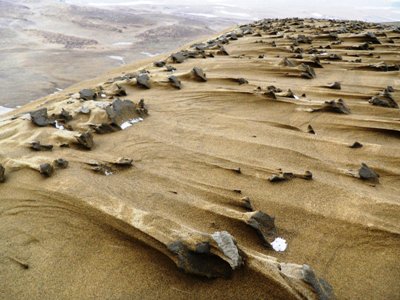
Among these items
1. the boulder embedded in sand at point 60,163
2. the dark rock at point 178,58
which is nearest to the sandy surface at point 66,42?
the dark rock at point 178,58

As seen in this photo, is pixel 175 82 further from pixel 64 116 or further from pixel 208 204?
pixel 208 204

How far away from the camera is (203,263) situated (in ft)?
5.98

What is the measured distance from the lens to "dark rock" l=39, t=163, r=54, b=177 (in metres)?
2.61

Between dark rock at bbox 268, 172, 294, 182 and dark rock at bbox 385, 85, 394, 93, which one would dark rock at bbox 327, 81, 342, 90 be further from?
dark rock at bbox 268, 172, 294, 182

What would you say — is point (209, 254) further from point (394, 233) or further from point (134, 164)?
point (134, 164)

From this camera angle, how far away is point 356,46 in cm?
654

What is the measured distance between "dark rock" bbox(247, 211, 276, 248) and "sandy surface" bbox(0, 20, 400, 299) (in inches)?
0.6

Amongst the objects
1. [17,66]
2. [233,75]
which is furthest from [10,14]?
[233,75]

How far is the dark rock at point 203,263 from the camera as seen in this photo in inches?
70.7

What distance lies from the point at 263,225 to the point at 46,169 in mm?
1567

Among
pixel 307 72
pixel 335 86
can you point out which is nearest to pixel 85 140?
pixel 335 86

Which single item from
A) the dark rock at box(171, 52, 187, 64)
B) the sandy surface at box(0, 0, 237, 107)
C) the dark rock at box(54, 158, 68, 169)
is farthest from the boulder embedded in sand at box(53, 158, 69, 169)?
the sandy surface at box(0, 0, 237, 107)

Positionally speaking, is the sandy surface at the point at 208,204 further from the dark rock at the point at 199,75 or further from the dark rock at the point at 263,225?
the dark rock at the point at 199,75

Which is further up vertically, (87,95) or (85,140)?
(85,140)
